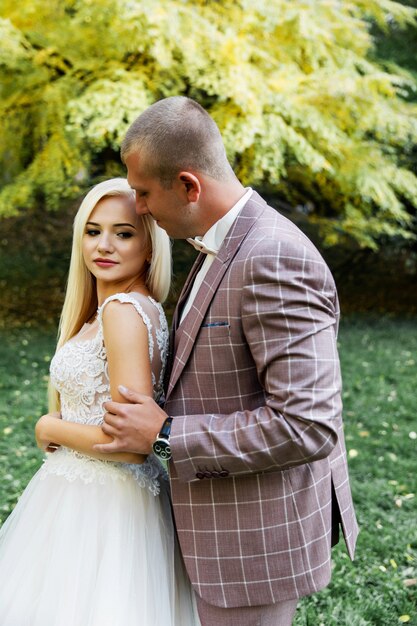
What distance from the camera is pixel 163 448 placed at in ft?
6.31

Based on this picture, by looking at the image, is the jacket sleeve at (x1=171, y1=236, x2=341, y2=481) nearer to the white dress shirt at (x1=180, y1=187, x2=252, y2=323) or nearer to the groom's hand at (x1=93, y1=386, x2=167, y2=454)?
the groom's hand at (x1=93, y1=386, x2=167, y2=454)

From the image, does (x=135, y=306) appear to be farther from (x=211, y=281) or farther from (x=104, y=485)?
(x=104, y=485)

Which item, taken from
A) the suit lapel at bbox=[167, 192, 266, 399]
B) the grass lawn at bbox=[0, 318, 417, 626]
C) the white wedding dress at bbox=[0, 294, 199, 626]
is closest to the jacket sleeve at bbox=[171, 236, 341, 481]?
the suit lapel at bbox=[167, 192, 266, 399]

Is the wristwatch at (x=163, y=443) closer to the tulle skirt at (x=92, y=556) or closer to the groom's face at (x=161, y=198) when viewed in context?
the tulle skirt at (x=92, y=556)

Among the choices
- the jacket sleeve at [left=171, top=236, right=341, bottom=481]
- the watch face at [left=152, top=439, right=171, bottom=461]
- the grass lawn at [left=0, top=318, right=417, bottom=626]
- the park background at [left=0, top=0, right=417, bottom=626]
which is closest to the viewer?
the jacket sleeve at [left=171, top=236, right=341, bottom=481]

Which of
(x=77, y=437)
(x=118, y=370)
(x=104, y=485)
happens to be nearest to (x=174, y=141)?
(x=118, y=370)

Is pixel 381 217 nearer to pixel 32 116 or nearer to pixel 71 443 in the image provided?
pixel 32 116

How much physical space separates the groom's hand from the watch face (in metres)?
0.02

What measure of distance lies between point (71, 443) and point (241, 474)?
62 cm

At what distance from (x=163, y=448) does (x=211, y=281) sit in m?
0.48

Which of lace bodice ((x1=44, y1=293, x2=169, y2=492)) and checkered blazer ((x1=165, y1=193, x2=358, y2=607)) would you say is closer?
checkered blazer ((x1=165, y1=193, x2=358, y2=607))

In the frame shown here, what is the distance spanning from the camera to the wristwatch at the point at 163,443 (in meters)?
1.92

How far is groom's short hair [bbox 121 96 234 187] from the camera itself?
6.52 ft

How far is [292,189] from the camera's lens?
10609 millimetres
